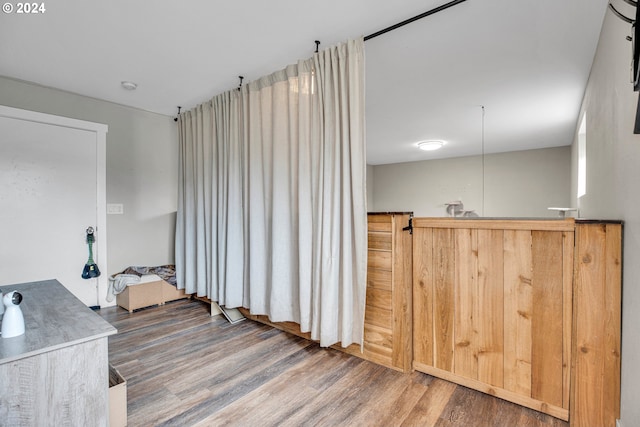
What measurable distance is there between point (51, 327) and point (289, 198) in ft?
5.20

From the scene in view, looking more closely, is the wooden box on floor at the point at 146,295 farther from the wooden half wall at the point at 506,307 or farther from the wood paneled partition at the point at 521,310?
the wood paneled partition at the point at 521,310

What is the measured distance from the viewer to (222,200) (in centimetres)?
300

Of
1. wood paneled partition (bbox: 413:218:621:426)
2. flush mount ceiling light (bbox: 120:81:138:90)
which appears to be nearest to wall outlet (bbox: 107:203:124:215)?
flush mount ceiling light (bbox: 120:81:138:90)

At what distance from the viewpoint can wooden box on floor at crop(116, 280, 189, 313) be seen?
3.14 meters

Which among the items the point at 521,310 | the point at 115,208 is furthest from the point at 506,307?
the point at 115,208

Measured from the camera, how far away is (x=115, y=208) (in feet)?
11.1

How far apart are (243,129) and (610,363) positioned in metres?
2.92

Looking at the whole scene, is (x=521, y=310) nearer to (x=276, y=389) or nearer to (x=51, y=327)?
(x=276, y=389)

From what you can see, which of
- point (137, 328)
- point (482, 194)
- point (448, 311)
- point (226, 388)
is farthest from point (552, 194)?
point (137, 328)

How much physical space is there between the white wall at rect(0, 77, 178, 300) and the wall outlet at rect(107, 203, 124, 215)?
0.04 meters

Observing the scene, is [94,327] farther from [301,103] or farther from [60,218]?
[60,218]

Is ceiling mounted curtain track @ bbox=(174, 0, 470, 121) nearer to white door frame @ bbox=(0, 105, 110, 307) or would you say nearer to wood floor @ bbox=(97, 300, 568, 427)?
wood floor @ bbox=(97, 300, 568, 427)

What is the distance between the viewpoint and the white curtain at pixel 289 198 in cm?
202

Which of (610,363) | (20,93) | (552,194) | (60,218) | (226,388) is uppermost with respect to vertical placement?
(20,93)
